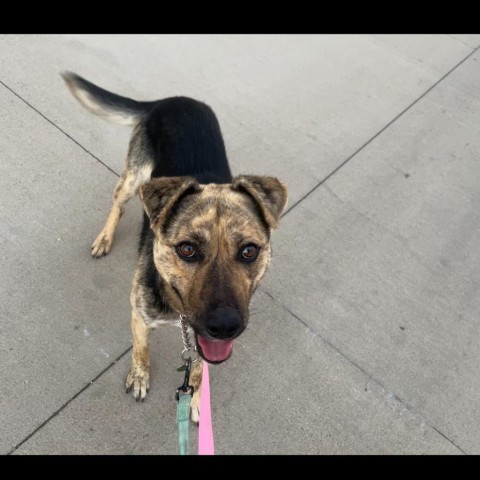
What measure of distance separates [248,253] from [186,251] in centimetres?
34

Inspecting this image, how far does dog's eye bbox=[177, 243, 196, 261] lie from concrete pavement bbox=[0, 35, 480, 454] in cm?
120

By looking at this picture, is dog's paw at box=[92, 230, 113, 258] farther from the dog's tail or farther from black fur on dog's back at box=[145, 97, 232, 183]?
the dog's tail

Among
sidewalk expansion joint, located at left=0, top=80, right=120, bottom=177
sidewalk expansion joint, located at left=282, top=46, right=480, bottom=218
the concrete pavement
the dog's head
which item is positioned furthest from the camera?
sidewalk expansion joint, located at left=282, top=46, right=480, bottom=218

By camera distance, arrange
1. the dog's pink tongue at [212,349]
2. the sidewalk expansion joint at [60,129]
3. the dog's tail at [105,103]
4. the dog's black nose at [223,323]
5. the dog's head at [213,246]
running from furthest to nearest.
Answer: the sidewalk expansion joint at [60,129] → the dog's tail at [105,103] → the dog's pink tongue at [212,349] → the dog's head at [213,246] → the dog's black nose at [223,323]

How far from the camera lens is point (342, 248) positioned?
4.45 meters

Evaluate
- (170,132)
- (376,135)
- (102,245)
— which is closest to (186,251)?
(170,132)

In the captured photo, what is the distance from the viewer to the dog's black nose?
7.48ft

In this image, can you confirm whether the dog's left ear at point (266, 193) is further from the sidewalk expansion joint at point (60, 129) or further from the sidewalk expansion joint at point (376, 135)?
the sidewalk expansion joint at point (60, 129)

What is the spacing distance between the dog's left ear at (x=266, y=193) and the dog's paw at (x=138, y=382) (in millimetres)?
1341

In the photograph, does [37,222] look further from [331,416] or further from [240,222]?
[331,416]

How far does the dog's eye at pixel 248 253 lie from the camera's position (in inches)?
104

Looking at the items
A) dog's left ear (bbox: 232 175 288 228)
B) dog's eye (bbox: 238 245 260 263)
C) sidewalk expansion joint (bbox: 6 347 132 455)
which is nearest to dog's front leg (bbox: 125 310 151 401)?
sidewalk expansion joint (bbox: 6 347 132 455)

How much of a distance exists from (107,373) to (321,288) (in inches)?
73.7

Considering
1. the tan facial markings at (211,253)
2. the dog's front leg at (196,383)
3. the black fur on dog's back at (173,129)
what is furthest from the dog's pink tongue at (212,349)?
the black fur on dog's back at (173,129)
